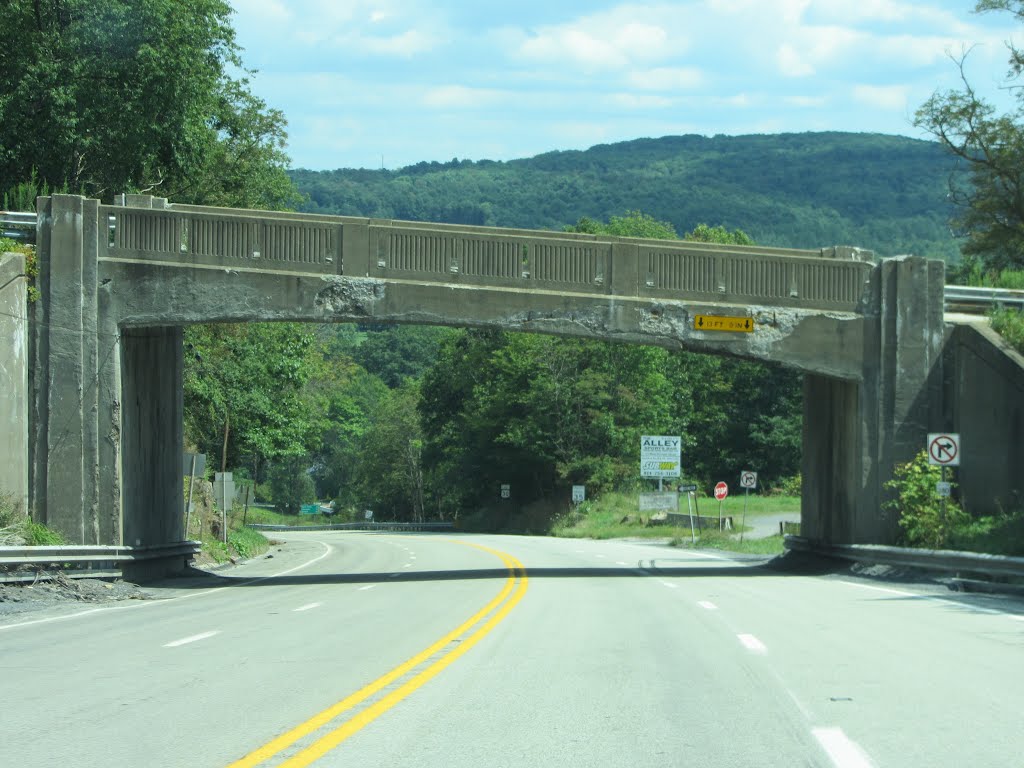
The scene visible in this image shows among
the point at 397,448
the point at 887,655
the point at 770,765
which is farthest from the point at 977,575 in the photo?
the point at 397,448

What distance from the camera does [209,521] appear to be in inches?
1575

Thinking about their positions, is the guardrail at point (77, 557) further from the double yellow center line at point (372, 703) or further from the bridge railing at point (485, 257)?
the double yellow center line at point (372, 703)

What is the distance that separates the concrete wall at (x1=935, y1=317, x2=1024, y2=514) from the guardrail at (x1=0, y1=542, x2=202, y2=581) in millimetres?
16830

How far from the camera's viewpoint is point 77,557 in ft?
70.0

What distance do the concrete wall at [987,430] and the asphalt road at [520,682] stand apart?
7.14 m

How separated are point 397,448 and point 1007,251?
67.6 metres

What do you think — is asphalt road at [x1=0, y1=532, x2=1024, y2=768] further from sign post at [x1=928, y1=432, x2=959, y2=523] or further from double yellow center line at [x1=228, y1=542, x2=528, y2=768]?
sign post at [x1=928, y1=432, x2=959, y2=523]

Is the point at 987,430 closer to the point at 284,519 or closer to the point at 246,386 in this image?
the point at 246,386

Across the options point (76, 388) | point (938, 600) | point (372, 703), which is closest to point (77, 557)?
point (76, 388)

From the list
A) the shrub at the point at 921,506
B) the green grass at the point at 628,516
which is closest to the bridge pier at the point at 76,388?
the shrub at the point at 921,506

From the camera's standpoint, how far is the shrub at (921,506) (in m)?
25.1

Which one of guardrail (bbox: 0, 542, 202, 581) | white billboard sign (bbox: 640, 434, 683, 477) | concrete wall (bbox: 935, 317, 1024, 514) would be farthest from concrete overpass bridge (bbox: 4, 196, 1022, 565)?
white billboard sign (bbox: 640, 434, 683, 477)

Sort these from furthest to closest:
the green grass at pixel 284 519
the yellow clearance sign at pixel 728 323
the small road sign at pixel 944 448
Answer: the green grass at pixel 284 519 < the yellow clearance sign at pixel 728 323 < the small road sign at pixel 944 448

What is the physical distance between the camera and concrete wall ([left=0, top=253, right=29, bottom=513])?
73.5ft
